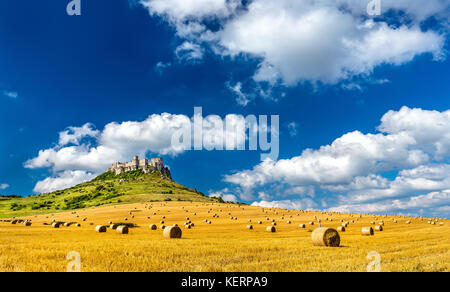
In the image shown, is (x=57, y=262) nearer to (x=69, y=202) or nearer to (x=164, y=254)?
(x=164, y=254)

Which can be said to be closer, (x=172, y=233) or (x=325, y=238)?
(x=325, y=238)

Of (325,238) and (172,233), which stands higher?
(325,238)

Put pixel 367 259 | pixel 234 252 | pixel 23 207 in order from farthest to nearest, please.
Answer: pixel 23 207 < pixel 234 252 < pixel 367 259

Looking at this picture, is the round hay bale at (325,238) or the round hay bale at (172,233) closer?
the round hay bale at (325,238)

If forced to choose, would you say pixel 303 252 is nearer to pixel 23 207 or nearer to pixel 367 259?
pixel 367 259

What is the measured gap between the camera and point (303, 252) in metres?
19.0

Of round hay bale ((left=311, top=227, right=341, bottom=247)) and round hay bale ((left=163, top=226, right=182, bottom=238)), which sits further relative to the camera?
round hay bale ((left=163, top=226, right=182, bottom=238))
